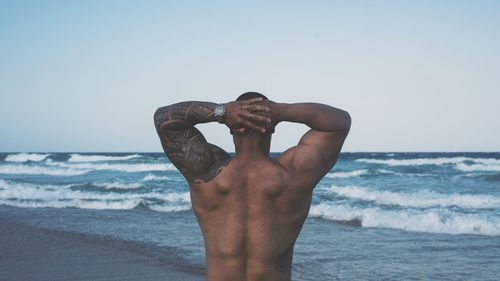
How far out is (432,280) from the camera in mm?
6414

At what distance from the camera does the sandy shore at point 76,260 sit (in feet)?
22.0

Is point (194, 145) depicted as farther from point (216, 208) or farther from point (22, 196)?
point (22, 196)

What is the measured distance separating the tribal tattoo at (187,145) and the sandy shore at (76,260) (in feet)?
13.5

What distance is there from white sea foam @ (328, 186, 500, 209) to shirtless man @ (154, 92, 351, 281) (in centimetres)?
1300

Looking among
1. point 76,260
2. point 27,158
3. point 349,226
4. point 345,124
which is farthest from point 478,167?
point 27,158

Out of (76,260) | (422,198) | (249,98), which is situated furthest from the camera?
(422,198)

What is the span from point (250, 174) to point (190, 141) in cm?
37

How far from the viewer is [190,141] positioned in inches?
108

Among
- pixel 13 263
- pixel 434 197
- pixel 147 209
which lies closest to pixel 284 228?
pixel 13 263

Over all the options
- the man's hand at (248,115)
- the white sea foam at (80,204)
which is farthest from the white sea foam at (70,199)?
the man's hand at (248,115)

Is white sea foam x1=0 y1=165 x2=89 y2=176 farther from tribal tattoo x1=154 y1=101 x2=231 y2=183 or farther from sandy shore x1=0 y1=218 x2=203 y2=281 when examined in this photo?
tribal tattoo x1=154 y1=101 x2=231 y2=183

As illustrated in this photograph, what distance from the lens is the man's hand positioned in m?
2.39

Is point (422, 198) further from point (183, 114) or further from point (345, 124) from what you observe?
point (183, 114)

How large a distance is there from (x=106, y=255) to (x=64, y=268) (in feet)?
2.82
